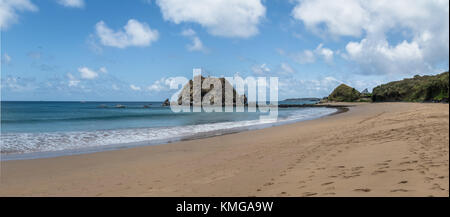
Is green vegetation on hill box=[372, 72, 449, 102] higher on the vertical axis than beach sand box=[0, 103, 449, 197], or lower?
higher

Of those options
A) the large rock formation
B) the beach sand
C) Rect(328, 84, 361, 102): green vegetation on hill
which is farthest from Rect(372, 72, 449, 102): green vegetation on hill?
the beach sand

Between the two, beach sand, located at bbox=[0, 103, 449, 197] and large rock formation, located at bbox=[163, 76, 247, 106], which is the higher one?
large rock formation, located at bbox=[163, 76, 247, 106]

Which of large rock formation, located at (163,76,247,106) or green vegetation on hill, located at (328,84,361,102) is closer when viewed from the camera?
large rock formation, located at (163,76,247,106)

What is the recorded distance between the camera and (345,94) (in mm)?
106812

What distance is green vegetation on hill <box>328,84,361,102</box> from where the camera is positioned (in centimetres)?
10294

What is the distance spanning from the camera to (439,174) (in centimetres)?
415

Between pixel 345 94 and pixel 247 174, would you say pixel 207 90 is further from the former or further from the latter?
pixel 247 174

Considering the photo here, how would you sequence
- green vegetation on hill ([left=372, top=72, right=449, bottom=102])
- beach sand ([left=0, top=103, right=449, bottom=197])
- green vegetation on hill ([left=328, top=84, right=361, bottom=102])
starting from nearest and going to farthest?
beach sand ([left=0, top=103, right=449, bottom=197]) < green vegetation on hill ([left=372, top=72, right=449, bottom=102]) < green vegetation on hill ([left=328, top=84, right=361, bottom=102])

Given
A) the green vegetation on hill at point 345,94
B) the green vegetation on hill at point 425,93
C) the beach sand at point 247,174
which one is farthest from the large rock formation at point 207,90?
the beach sand at point 247,174

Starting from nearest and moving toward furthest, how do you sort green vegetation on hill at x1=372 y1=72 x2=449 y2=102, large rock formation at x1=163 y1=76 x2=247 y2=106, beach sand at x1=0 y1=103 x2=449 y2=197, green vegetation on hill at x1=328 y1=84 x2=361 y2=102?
beach sand at x1=0 y1=103 x2=449 y2=197 < green vegetation on hill at x1=372 y1=72 x2=449 y2=102 < large rock formation at x1=163 y1=76 x2=247 y2=106 < green vegetation on hill at x1=328 y1=84 x2=361 y2=102

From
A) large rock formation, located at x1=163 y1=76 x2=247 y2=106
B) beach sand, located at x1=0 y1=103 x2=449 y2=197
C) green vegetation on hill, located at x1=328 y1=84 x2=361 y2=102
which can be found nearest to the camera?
beach sand, located at x1=0 y1=103 x2=449 y2=197

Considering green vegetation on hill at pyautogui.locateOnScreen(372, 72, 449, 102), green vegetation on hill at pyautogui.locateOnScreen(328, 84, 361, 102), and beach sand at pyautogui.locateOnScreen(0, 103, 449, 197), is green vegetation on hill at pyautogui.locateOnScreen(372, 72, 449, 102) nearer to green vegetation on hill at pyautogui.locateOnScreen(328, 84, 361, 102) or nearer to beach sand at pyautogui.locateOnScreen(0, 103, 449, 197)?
green vegetation on hill at pyautogui.locateOnScreen(328, 84, 361, 102)
